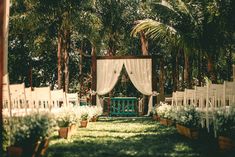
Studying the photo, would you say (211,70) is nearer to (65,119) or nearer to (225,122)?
(65,119)

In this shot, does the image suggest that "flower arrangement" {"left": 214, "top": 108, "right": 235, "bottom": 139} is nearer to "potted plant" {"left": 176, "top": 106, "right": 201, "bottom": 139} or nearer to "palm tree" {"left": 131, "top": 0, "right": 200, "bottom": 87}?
"potted plant" {"left": 176, "top": 106, "right": 201, "bottom": 139}

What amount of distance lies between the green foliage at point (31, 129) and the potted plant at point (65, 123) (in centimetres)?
205

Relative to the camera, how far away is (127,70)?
20172mm

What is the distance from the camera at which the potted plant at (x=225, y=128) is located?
583 cm

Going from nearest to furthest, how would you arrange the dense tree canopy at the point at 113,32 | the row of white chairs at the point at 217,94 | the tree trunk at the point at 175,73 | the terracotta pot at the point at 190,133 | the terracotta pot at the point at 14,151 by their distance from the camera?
the terracotta pot at the point at 14,151 → the row of white chairs at the point at 217,94 → the terracotta pot at the point at 190,133 → the dense tree canopy at the point at 113,32 → the tree trunk at the point at 175,73

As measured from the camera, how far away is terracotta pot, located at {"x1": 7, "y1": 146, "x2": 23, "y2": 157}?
5.16 metres

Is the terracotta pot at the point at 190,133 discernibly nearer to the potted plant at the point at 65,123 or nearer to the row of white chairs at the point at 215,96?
the row of white chairs at the point at 215,96

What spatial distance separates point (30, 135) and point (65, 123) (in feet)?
9.11

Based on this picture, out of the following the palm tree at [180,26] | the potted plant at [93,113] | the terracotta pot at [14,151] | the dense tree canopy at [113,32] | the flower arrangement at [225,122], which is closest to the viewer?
the terracotta pot at [14,151]

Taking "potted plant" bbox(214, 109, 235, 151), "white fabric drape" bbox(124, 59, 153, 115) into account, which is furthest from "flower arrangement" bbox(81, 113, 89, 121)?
"white fabric drape" bbox(124, 59, 153, 115)

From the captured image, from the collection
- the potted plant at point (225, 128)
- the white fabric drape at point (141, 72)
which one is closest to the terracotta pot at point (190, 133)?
the potted plant at point (225, 128)

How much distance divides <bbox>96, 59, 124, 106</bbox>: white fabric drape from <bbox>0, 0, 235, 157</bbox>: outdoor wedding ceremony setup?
0.05 meters

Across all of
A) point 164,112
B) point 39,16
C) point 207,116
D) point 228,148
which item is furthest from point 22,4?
point 228,148

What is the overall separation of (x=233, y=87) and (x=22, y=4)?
14.7 m
